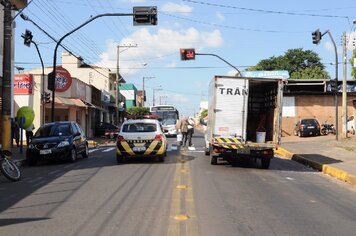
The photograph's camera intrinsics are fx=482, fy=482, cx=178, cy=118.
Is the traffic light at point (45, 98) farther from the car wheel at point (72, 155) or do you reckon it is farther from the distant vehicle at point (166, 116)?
the car wheel at point (72, 155)

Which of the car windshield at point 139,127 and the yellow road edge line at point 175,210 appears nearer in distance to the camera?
the yellow road edge line at point 175,210

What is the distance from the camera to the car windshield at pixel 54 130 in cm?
1839

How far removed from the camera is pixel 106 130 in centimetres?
4244

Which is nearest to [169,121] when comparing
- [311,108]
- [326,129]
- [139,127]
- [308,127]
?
[308,127]

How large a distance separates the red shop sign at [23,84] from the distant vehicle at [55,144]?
15.7 m

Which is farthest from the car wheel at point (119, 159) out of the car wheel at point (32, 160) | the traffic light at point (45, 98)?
the traffic light at point (45, 98)

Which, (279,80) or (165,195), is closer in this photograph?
(165,195)

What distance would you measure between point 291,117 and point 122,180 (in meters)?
32.4

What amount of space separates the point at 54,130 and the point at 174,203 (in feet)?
35.6

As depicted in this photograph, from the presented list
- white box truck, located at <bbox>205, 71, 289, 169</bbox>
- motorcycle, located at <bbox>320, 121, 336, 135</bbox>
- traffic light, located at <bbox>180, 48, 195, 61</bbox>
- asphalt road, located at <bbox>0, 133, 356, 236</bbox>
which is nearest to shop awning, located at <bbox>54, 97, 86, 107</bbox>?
traffic light, located at <bbox>180, 48, 195, 61</bbox>

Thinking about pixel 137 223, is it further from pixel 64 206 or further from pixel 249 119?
pixel 249 119

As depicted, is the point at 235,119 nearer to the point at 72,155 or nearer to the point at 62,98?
the point at 72,155

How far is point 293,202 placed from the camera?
9.42m

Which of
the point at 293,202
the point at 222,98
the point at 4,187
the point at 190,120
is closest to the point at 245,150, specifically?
the point at 222,98
